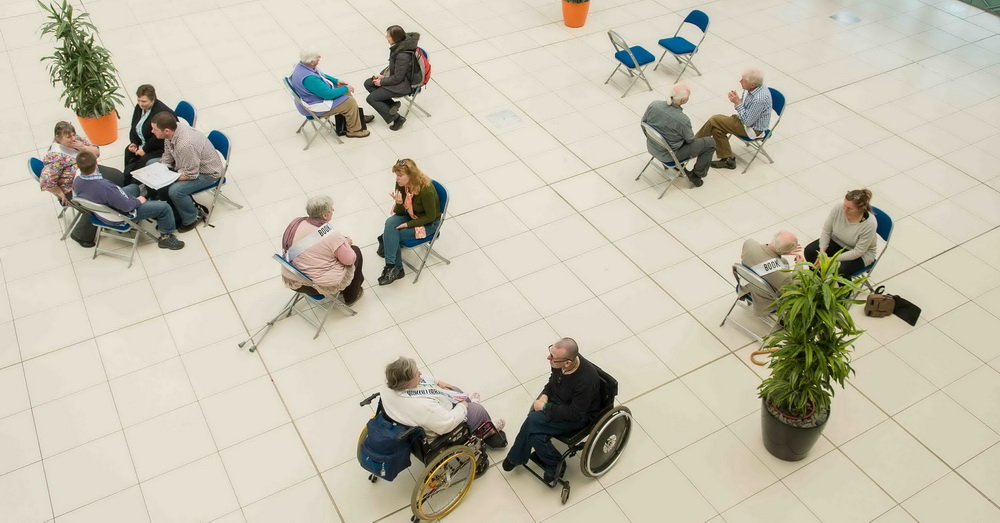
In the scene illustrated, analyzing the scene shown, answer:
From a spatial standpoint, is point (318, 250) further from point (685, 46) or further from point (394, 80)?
point (685, 46)

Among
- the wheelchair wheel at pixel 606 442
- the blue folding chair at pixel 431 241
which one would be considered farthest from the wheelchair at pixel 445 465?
the blue folding chair at pixel 431 241

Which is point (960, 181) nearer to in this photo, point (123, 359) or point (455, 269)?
point (455, 269)

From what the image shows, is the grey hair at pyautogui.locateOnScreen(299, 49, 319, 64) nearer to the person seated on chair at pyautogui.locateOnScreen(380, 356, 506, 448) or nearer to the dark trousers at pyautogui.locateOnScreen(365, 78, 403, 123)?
the dark trousers at pyautogui.locateOnScreen(365, 78, 403, 123)

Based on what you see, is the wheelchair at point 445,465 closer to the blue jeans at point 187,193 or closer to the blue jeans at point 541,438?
the blue jeans at point 541,438

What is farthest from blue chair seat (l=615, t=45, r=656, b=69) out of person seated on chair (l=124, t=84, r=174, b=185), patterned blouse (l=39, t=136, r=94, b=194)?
patterned blouse (l=39, t=136, r=94, b=194)

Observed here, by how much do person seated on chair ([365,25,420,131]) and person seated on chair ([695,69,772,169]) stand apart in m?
3.02

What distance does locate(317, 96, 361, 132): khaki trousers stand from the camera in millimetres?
7863

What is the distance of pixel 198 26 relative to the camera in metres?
10.1

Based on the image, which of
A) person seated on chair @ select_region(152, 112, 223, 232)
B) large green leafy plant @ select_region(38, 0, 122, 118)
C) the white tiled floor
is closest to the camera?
the white tiled floor

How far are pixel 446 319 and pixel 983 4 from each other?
9.53m

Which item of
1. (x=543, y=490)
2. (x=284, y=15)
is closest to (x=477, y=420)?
(x=543, y=490)

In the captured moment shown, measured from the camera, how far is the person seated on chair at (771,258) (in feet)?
18.5

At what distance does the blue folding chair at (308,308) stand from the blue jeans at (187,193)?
139 centimetres

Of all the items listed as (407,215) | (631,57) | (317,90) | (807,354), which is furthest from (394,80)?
(807,354)
